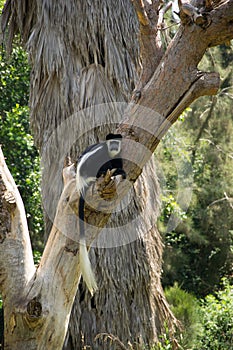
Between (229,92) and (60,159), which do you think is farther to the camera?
(229,92)

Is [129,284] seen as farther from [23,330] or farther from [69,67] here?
[23,330]

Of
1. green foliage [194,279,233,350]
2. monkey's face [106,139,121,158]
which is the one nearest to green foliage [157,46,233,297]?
green foliage [194,279,233,350]

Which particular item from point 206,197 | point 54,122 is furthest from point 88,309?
point 206,197

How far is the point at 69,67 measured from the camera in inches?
228

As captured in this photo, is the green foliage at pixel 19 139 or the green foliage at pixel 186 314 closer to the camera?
the green foliage at pixel 186 314

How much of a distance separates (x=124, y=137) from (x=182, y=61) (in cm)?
52

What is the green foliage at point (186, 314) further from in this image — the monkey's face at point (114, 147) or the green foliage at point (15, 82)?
the green foliage at point (15, 82)

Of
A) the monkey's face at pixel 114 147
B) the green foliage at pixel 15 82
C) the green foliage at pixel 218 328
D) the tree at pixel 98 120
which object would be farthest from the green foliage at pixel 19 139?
the monkey's face at pixel 114 147

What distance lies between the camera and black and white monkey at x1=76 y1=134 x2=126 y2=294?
296 centimetres

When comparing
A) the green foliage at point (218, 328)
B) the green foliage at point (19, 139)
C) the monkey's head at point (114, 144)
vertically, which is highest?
the green foliage at point (19, 139)

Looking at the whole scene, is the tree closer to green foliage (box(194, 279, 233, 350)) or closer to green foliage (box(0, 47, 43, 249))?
green foliage (box(194, 279, 233, 350))

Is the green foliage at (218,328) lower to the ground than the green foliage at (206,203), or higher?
lower

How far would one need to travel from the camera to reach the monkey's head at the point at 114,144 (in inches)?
127

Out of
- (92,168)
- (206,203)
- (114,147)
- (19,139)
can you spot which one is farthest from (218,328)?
(206,203)
